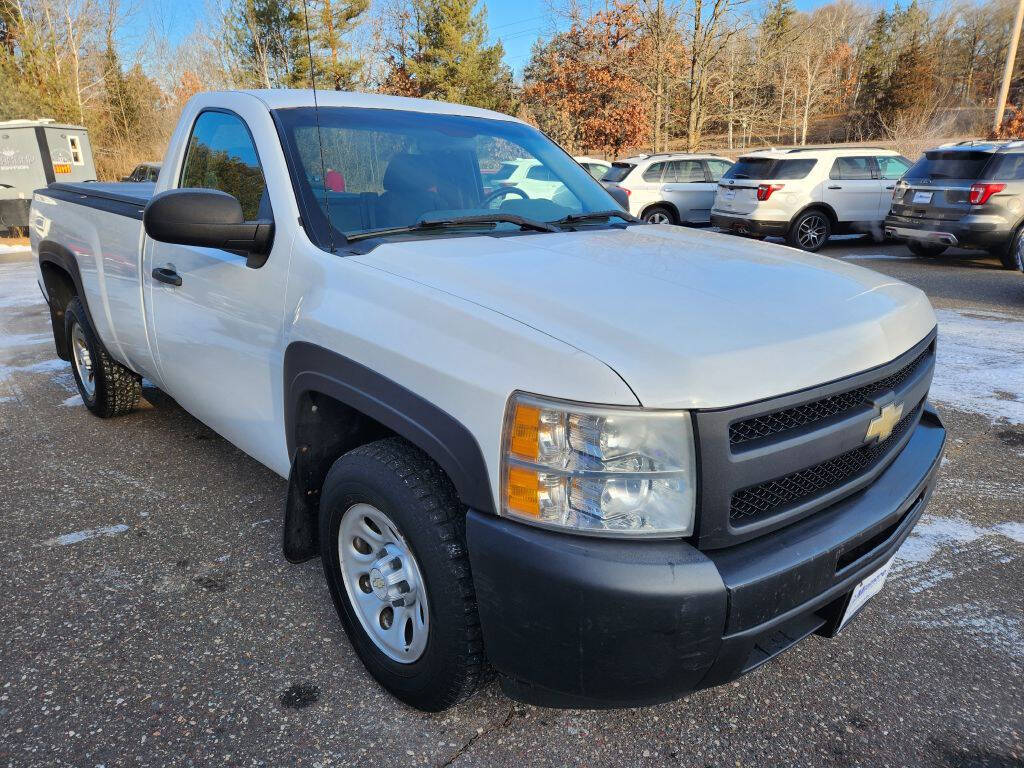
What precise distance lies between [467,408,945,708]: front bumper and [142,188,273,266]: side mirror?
4.36 feet

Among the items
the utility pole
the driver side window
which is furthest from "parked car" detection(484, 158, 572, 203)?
the utility pole

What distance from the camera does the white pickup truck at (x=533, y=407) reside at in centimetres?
156

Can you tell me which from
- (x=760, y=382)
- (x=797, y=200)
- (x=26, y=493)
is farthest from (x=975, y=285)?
(x=26, y=493)

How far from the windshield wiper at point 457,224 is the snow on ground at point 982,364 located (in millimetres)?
3602

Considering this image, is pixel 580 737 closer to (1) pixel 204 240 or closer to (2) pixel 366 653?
(2) pixel 366 653

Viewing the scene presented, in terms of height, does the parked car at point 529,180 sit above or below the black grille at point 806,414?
above

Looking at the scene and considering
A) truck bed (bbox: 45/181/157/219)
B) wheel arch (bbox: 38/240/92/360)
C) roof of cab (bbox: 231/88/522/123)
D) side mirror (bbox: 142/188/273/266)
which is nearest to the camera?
side mirror (bbox: 142/188/273/266)

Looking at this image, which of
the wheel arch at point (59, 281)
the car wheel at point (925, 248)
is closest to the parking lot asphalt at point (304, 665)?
the wheel arch at point (59, 281)

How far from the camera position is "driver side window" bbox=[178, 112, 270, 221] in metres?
2.62

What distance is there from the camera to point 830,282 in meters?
2.21

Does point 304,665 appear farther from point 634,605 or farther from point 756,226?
point 756,226

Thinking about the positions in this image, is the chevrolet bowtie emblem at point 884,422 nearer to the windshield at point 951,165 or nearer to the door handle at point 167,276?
the door handle at point 167,276

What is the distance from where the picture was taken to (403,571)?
2.07 meters

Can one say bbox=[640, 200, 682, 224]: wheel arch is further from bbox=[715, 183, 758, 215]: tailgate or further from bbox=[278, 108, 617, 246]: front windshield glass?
bbox=[278, 108, 617, 246]: front windshield glass
